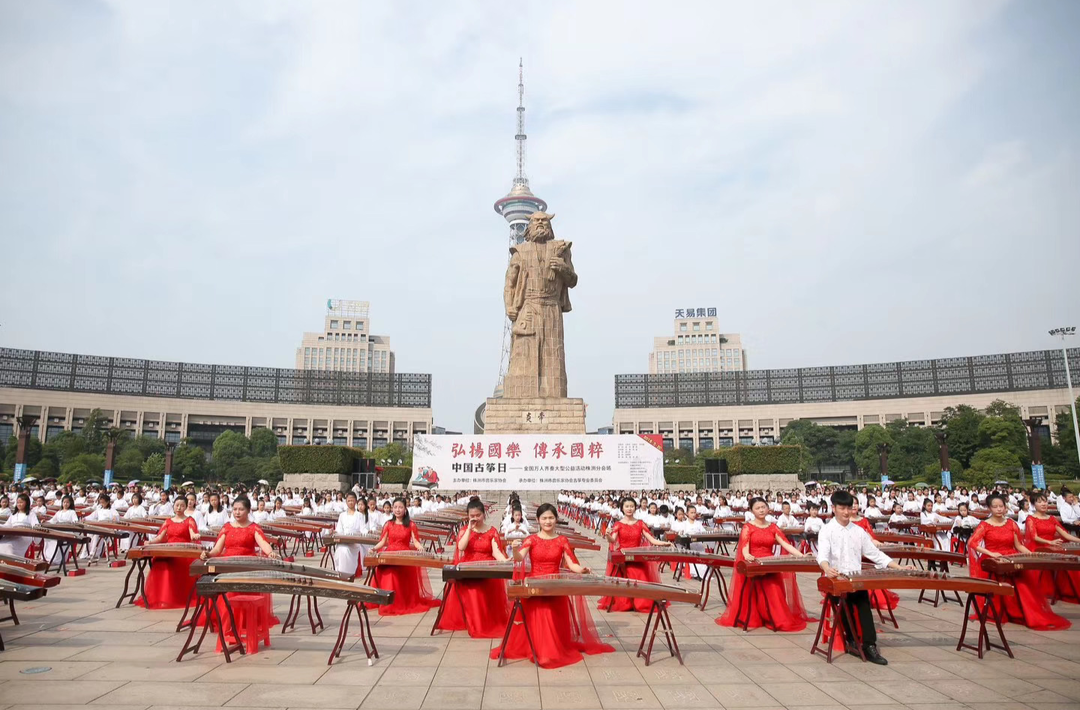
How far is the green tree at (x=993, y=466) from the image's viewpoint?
3916 centimetres

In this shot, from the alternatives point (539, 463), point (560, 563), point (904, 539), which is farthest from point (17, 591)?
point (539, 463)

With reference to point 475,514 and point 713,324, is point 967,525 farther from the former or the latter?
point 713,324

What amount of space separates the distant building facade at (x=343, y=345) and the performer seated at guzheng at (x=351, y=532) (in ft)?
308

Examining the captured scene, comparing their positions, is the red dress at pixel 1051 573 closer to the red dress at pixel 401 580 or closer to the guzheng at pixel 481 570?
the guzheng at pixel 481 570

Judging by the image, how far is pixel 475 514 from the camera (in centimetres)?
650

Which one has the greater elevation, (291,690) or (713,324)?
(713,324)

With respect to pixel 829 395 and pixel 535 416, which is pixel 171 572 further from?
pixel 829 395

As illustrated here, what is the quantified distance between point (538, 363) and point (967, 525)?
20621 millimetres

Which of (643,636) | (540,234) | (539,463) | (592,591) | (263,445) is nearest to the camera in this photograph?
(592,591)

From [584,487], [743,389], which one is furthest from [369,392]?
[584,487]

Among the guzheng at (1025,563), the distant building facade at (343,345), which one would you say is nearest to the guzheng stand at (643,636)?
the guzheng at (1025,563)

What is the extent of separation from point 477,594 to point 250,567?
2046 mm

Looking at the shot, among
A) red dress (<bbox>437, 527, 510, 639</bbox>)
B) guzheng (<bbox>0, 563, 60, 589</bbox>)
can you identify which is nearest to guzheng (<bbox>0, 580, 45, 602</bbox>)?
guzheng (<bbox>0, 563, 60, 589</bbox>)

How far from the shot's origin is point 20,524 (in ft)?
29.5
